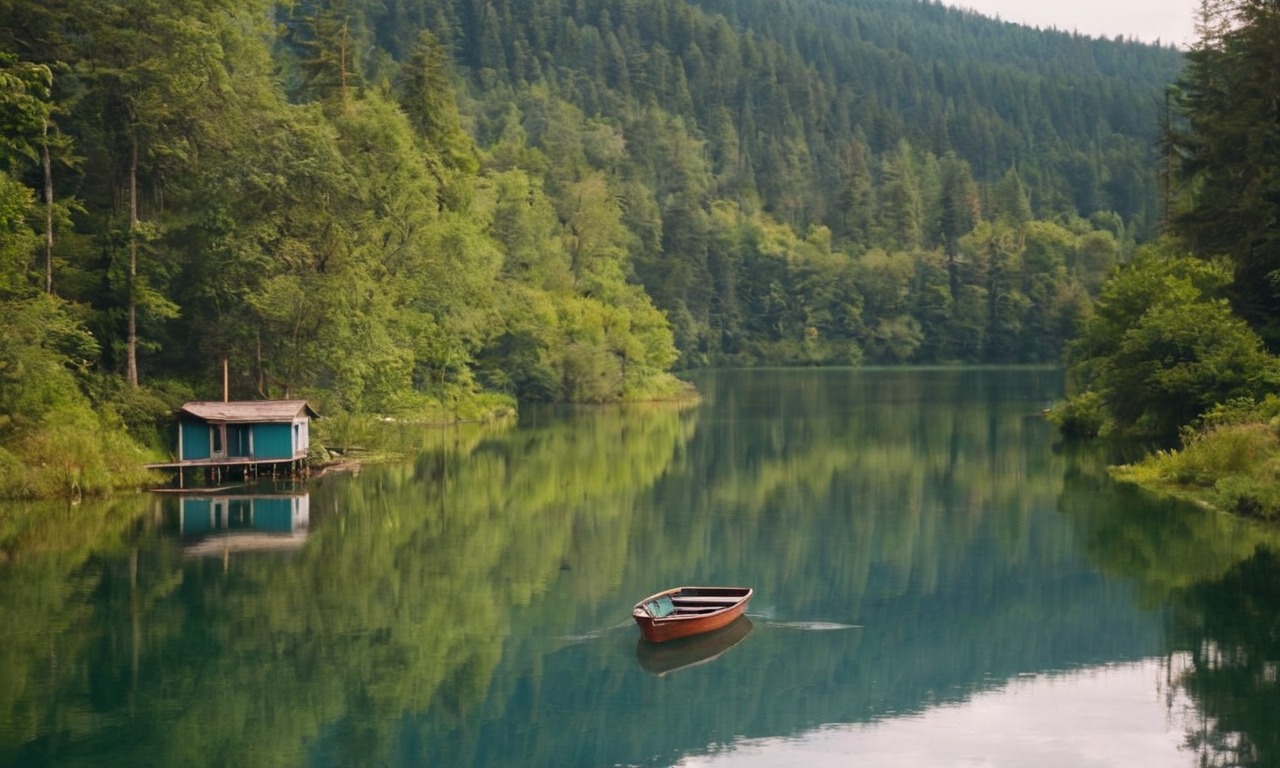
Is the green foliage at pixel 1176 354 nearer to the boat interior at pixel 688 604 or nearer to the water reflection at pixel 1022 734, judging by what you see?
the water reflection at pixel 1022 734

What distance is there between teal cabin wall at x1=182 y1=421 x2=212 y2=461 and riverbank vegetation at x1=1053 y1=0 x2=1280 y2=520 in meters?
30.4

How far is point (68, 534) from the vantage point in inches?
1519

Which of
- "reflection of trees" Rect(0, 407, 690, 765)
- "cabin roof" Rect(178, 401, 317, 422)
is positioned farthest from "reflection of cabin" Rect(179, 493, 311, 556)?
"cabin roof" Rect(178, 401, 317, 422)

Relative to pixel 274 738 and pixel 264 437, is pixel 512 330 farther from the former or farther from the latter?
pixel 274 738

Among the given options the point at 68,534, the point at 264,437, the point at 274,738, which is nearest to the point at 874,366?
the point at 264,437

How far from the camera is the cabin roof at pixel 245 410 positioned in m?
50.1

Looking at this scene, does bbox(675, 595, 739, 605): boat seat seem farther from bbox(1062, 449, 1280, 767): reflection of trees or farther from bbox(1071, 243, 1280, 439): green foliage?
bbox(1071, 243, 1280, 439): green foliage


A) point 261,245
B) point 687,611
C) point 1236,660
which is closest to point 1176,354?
point 1236,660

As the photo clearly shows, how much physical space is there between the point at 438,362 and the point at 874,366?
90571mm

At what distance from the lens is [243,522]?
4203 centimetres

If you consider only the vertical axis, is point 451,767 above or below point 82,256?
below

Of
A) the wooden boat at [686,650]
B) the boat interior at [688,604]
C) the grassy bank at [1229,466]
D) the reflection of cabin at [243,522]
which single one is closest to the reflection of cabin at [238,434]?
the reflection of cabin at [243,522]

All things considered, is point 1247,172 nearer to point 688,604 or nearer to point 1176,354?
point 1176,354

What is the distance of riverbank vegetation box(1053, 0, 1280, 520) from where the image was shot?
46.3 m
